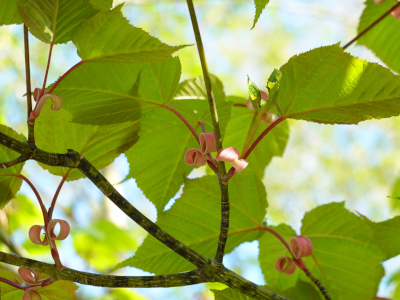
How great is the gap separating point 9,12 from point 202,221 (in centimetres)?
24

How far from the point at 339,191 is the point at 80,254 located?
5.26 metres

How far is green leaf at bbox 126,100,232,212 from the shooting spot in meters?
0.34

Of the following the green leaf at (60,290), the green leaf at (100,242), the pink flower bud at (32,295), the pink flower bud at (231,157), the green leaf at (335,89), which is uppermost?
the green leaf at (100,242)

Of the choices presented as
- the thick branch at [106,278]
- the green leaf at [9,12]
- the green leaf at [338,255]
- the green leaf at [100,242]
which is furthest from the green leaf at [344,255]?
the green leaf at [100,242]

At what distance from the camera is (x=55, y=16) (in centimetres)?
26

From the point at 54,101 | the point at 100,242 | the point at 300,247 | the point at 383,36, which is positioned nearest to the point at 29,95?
the point at 54,101

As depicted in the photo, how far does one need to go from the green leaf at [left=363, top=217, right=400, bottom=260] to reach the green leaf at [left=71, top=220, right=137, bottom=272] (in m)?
1.00

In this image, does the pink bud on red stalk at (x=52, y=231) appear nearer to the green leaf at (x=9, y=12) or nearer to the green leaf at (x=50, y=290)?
the green leaf at (x=50, y=290)

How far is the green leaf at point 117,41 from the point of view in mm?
255

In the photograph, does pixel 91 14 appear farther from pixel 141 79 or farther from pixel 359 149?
pixel 359 149

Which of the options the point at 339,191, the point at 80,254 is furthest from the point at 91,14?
A: the point at 339,191

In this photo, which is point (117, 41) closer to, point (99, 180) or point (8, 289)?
point (99, 180)

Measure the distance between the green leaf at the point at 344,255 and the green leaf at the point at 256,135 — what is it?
0.11 meters

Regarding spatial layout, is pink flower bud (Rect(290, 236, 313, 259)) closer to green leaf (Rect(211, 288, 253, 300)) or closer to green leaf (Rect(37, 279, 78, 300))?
green leaf (Rect(211, 288, 253, 300))
